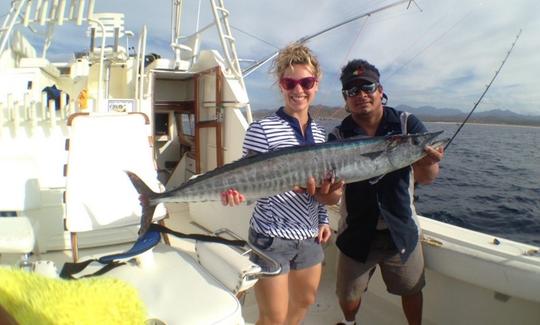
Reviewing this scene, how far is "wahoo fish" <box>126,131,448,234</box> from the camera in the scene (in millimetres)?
1970

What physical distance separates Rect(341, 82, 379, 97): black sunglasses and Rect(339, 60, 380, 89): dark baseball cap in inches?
1.0

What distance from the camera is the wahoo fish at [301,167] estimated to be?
6.46 ft

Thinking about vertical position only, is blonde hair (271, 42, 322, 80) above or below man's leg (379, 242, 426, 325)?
above

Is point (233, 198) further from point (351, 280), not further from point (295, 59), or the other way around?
point (351, 280)

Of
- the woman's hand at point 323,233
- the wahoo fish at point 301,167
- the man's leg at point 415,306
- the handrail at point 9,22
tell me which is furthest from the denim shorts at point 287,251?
the handrail at point 9,22

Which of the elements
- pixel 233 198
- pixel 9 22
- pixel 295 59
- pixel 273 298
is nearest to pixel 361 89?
pixel 295 59

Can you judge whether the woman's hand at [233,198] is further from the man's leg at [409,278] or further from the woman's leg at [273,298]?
the man's leg at [409,278]

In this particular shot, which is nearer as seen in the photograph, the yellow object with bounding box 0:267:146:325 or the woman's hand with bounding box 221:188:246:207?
the yellow object with bounding box 0:267:146:325

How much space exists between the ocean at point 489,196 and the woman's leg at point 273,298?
314 centimetres

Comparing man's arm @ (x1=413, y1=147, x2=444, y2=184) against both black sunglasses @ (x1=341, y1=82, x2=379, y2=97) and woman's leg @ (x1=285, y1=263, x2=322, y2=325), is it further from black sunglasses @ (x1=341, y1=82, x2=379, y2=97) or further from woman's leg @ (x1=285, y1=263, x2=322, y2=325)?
woman's leg @ (x1=285, y1=263, x2=322, y2=325)

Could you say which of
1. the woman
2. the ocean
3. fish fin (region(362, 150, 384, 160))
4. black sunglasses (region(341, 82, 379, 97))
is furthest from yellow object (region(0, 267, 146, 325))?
the ocean

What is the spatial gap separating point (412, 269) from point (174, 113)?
636 centimetres

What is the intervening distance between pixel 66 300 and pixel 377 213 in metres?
1.91

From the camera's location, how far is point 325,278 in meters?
3.80
